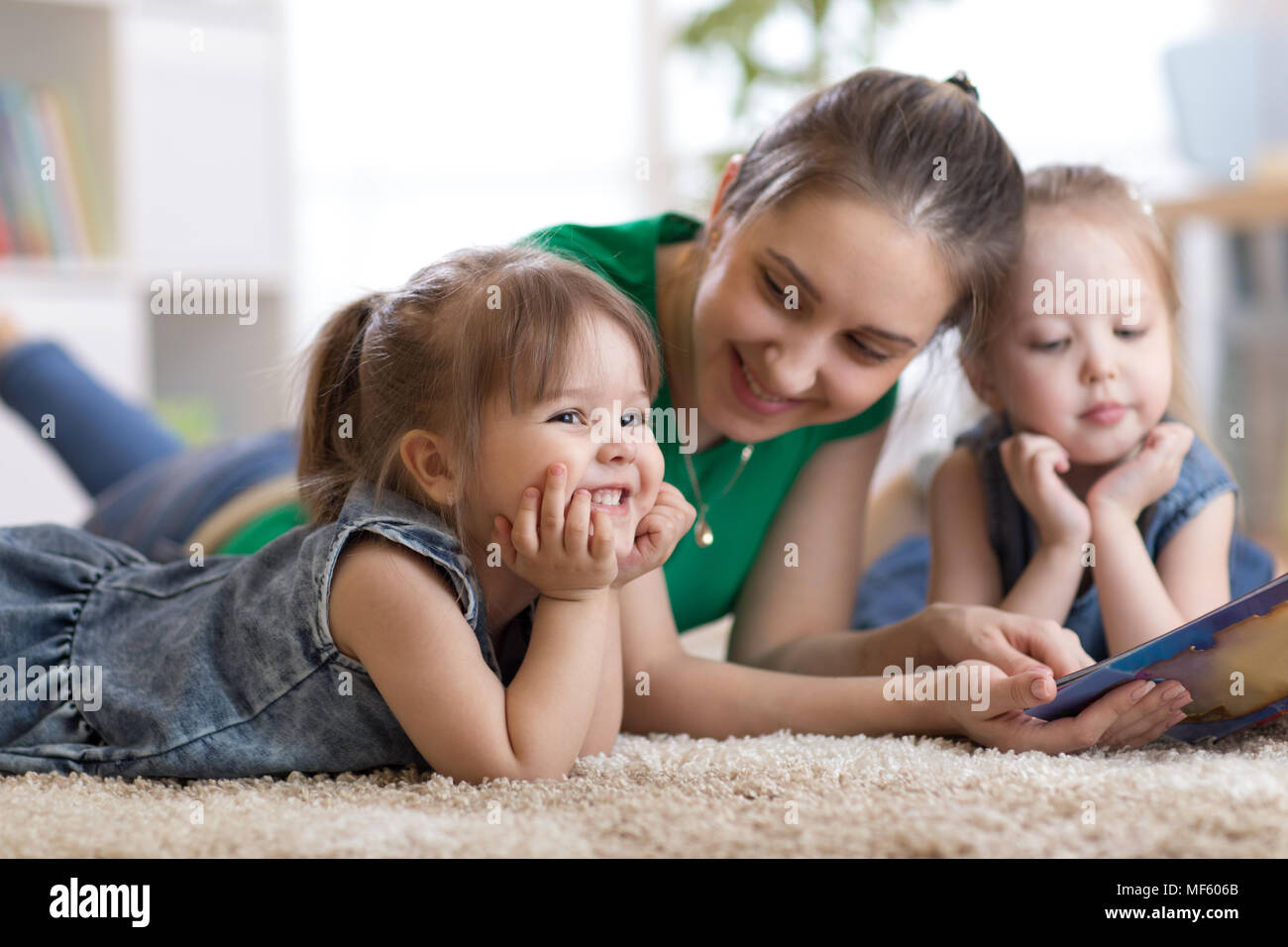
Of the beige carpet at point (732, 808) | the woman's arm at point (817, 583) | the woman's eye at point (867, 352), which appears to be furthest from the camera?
the woman's arm at point (817, 583)

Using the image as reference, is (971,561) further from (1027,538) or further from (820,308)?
(820,308)

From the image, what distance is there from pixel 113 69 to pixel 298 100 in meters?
1.12

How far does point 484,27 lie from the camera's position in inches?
147

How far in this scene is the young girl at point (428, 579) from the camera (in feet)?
2.67

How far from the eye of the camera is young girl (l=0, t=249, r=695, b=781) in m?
0.81

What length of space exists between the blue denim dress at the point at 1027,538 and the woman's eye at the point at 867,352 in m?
0.24

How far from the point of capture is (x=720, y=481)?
4.14ft

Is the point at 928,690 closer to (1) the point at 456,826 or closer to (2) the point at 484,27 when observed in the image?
(1) the point at 456,826

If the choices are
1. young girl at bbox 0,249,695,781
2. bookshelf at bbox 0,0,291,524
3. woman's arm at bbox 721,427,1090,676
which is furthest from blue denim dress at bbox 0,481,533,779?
bookshelf at bbox 0,0,291,524

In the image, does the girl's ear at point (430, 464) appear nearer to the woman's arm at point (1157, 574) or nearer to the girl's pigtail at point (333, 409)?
the girl's pigtail at point (333, 409)

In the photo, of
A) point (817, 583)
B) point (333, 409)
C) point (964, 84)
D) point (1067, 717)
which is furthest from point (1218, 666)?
point (333, 409)

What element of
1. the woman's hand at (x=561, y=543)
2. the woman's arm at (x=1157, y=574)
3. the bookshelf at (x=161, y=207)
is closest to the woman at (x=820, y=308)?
the woman's arm at (x=1157, y=574)

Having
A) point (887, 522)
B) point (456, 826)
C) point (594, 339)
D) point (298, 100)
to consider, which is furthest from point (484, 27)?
point (456, 826)

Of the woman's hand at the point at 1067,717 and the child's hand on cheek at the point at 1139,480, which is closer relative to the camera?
the woman's hand at the point at 1067,717
